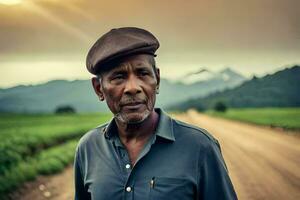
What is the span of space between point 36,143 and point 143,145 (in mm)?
4395

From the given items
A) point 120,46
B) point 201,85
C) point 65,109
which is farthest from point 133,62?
point 65,109

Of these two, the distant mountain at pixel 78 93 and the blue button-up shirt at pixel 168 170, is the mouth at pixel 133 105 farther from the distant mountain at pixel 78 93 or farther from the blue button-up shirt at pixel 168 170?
the distant mountain at pixel 78 93

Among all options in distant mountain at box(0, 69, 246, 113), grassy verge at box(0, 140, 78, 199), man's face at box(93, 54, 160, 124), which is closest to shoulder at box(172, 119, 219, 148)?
man's face at box(93, 54, 160, 124)

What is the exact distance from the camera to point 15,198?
4.78 m

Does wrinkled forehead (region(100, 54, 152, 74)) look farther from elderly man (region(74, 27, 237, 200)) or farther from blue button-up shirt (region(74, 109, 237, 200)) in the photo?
blue button-up shirt (region(74, 109, 237, 200))

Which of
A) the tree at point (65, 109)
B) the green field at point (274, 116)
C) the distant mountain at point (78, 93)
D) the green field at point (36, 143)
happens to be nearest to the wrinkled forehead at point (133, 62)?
the distant mountain at point (78, 93)

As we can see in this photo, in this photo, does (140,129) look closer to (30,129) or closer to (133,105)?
(133,105)

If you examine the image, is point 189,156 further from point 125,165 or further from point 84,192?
point 84,192

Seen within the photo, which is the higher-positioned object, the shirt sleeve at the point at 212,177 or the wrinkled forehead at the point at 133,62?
the wrinkled forehead at the point at 133,62

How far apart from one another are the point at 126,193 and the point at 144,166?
0.09 meters

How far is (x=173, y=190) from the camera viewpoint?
1.40m

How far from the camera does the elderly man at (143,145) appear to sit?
1419 millimetres

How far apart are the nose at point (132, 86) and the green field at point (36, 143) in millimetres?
2547

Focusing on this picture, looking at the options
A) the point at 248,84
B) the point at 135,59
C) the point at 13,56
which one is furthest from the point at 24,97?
the point at 135,59
